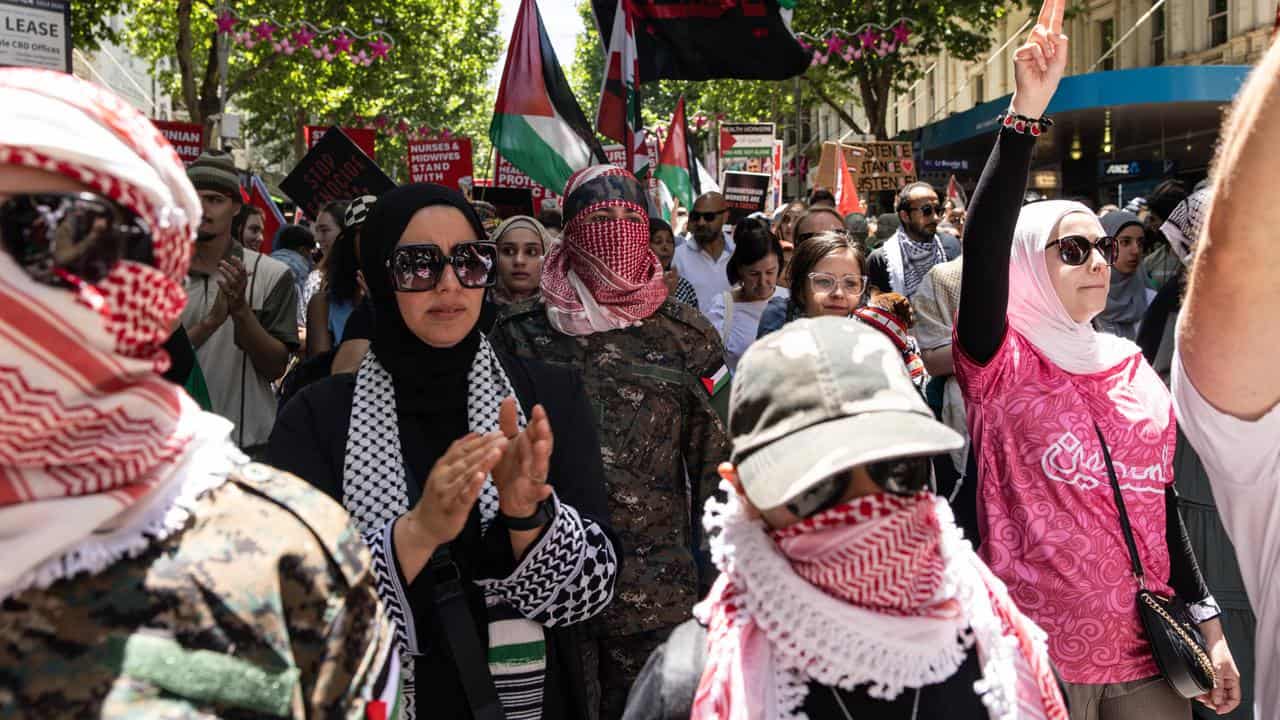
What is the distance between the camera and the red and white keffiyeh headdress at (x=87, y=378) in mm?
1363

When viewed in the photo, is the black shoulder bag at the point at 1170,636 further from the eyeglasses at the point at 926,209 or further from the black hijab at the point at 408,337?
the eyeglasses at the point at 926,209

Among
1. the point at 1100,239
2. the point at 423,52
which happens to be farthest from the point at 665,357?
the point at 423,52

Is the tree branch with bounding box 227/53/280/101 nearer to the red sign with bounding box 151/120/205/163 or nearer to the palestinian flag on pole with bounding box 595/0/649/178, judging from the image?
the red sign with bounding box 151/120/205/163

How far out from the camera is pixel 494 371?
Answer: 9.70 ft

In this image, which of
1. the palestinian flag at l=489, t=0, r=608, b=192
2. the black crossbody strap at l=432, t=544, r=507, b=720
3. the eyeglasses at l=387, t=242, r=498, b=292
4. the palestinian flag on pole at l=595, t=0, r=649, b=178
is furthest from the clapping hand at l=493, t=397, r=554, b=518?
the palestinian flag on pole at l=595, t=0, r=649, b=178

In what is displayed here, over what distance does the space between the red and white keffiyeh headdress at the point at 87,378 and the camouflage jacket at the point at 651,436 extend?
227 cm

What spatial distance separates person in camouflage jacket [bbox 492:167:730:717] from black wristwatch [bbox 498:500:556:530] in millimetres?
1232

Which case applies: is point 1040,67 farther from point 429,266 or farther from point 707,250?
point 707,250

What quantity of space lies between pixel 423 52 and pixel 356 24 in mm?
7907

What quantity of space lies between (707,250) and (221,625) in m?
8.25

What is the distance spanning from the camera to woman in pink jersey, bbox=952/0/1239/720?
3.13 m

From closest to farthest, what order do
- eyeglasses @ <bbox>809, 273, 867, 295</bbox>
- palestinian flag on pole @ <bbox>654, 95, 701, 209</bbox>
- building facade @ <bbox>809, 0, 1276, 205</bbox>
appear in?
eyeglasses @ <bbox>809, 273, 867, 295</bbox> → palestinian flag on pole @ <bbox>654, 95, 701, 209</bbox> → building facade @ <bbox>809, 0, 1276, 205</bbox>

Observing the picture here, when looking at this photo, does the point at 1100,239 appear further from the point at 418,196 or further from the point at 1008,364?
the point at 418,196

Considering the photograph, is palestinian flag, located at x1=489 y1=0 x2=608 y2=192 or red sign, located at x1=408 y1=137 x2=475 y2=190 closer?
palestinian flag, located at x1=489 y1=0 x2=608 y2=192
